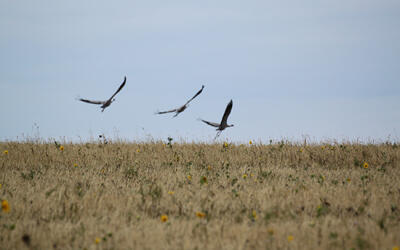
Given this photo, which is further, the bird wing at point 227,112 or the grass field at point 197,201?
the bird wing at point 227,112

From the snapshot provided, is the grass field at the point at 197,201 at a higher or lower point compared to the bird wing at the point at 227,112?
lower

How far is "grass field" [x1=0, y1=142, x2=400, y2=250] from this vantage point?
4984 mm

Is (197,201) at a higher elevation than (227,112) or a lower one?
lower

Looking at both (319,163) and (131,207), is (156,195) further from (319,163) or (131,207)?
(319,163)

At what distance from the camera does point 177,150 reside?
12250mm

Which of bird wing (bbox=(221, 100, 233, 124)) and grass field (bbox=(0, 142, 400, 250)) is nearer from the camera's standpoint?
grass field (bbox=(0, 142, 400, 250))

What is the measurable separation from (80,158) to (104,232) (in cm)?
621

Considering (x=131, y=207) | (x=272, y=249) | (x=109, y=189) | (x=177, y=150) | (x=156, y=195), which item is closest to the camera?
(x=272, y=249)

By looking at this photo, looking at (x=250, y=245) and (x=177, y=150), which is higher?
(x=177, y=150)

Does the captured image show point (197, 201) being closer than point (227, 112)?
Yes

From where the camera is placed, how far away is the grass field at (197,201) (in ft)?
16.4

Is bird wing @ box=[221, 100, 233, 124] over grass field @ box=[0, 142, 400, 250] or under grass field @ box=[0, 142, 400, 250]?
over

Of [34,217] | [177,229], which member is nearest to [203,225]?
[177,229]

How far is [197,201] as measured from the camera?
6.55 m
